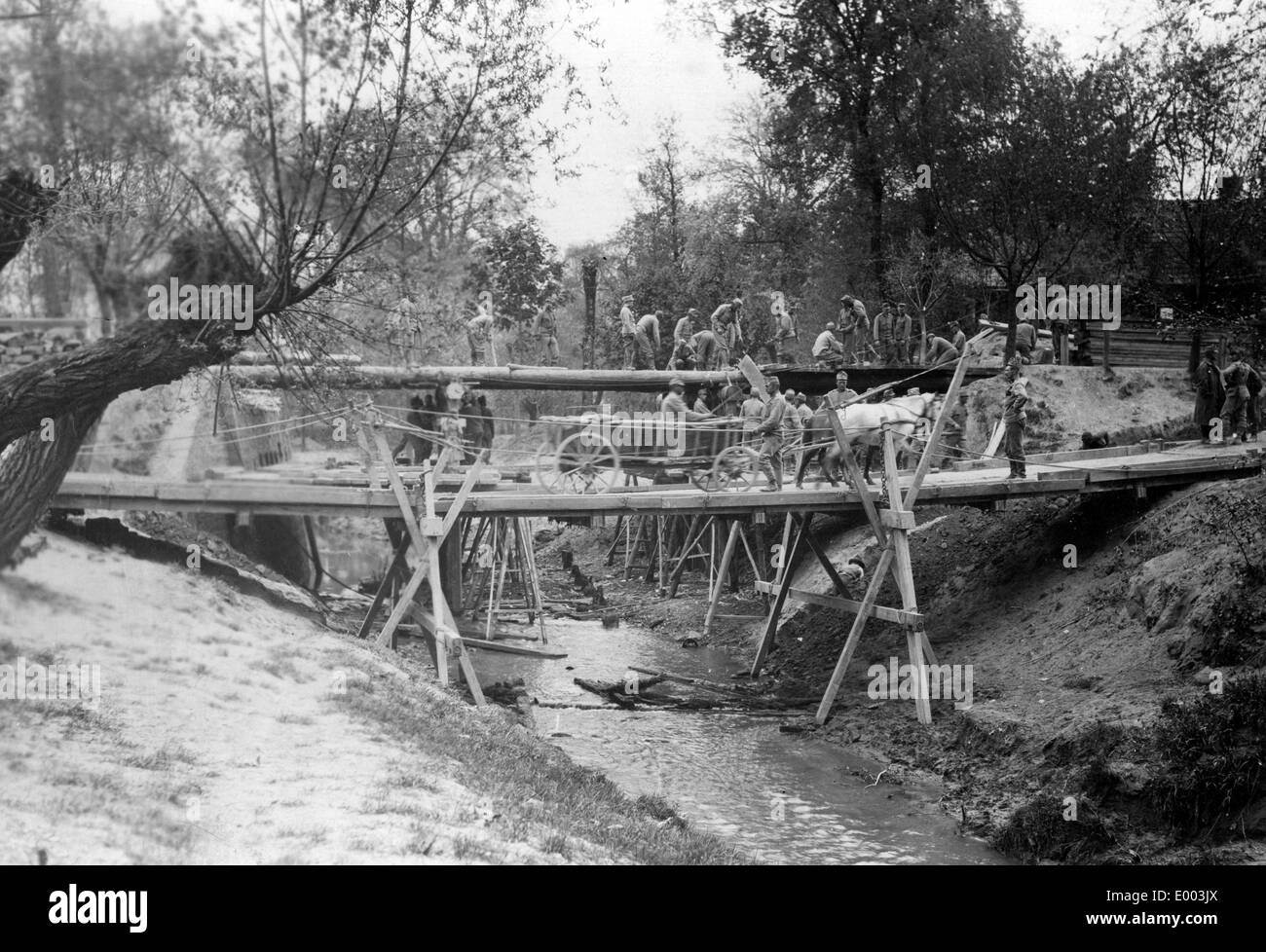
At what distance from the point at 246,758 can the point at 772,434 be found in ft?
30.7

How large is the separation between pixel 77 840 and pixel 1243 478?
16.8 meters

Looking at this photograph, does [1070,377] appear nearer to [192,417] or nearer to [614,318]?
[614,318]

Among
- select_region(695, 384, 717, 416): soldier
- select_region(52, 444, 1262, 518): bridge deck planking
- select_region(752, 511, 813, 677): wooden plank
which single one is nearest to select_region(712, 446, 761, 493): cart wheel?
select_region(52, 444, 1262, 518): bridge deck planking

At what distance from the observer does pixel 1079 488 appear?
18062mm

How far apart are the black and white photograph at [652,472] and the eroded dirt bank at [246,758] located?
0.06 meters

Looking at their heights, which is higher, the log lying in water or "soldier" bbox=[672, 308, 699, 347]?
"soldier" bbox=[672, 308, 699, 347]

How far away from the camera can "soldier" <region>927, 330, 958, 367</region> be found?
22625 millimetres

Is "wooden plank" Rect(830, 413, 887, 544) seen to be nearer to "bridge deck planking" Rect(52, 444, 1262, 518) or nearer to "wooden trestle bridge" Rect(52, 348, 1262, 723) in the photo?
"wooden trestle bridge" Rect(52, 348, 1262, 723)

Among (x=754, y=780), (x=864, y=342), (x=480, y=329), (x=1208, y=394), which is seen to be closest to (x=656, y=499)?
(x=754, y=780)

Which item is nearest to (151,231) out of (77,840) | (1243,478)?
(77,840)

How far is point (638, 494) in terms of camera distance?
17.1m

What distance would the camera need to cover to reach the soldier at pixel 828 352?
Answer: 23109mm

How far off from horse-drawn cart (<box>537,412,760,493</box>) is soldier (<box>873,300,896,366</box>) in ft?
23.4

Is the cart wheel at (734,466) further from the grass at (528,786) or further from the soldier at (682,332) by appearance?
the soldier at (682,332)
